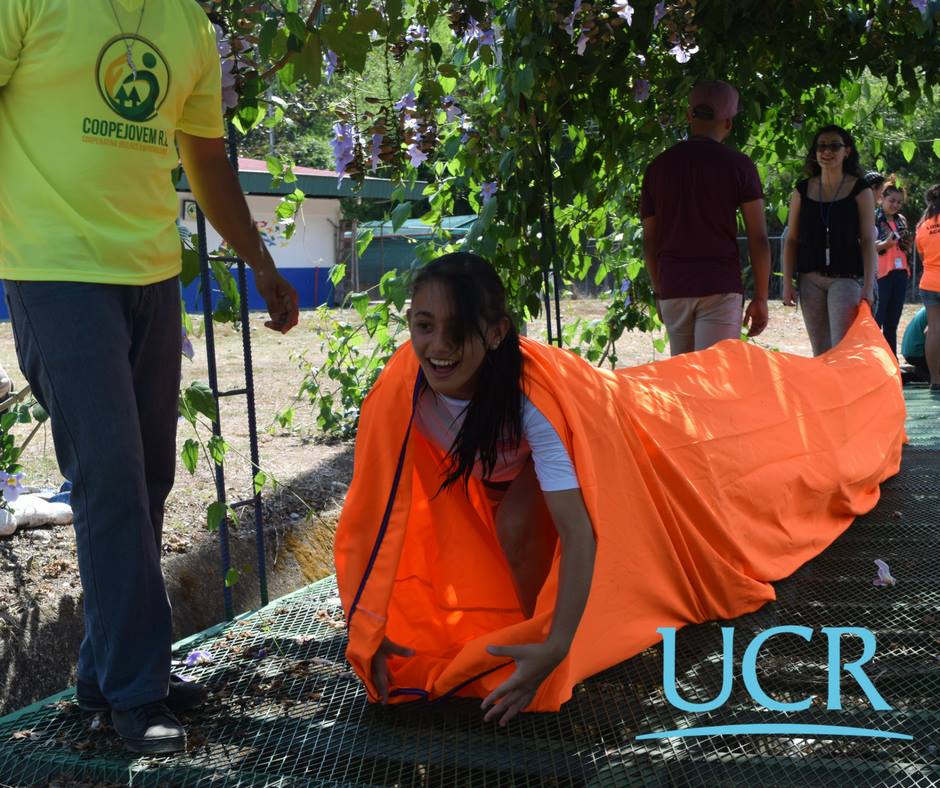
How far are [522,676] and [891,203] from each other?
6514 mm

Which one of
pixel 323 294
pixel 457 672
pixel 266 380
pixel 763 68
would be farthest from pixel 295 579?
pixel 323 294

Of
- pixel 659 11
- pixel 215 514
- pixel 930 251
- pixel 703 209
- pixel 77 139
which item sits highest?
pixel 659 11

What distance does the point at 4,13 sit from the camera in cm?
195

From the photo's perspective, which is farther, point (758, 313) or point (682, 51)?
point (758, 313)

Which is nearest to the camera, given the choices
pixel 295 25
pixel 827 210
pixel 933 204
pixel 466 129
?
pixel 295 25

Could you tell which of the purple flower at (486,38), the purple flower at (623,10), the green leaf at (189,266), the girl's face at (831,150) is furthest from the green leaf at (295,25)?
the girl's face at (831,150)

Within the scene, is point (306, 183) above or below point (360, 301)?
above

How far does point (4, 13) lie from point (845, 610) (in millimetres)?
2271

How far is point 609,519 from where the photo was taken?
2.46 metres

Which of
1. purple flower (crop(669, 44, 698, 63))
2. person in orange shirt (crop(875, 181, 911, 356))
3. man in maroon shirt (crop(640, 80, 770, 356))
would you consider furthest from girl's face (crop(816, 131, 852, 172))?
person in orange shirt (crop(875, 181, 911, 356))

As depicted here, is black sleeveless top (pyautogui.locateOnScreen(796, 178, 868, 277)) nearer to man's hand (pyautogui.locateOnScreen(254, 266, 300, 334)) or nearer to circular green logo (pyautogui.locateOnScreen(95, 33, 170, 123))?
man's hand (pyautogui.locateOnScreen(254, 266, 300, 334))

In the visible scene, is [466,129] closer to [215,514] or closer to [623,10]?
[623,10]

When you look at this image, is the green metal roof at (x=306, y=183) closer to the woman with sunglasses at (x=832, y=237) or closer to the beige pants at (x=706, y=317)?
the woman with sunglasses at (x=832, y=237)

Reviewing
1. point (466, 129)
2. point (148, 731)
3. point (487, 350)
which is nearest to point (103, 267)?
point (487, 350)
